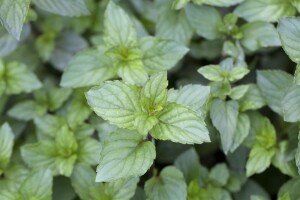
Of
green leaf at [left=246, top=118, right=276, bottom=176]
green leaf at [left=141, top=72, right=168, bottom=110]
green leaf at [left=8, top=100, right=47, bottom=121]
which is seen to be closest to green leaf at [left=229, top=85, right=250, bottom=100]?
green leaf at [left=246, top=118, right=276, bottom=176]

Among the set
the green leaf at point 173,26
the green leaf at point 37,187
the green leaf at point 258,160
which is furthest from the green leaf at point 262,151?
the green leaf at point 37,187

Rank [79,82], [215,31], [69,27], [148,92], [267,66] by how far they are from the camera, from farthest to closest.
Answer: [69,27]
[267,66]
[215,31]
[79,82]
[148,92]

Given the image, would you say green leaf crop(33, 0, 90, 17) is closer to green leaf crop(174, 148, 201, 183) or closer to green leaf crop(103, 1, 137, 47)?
green leaf crop(103, 1, 137, 47)

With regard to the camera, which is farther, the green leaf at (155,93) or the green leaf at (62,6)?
the green leaf at (62,6)

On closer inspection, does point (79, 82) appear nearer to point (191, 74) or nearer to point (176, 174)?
point (176, 174)

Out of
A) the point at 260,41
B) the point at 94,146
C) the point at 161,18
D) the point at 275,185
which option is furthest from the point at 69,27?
the point at 275,185

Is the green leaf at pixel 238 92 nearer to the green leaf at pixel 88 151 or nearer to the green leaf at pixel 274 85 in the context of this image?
the green leaf at pixel 274 85

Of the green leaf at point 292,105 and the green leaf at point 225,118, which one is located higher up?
the green leaf at point 292,105
